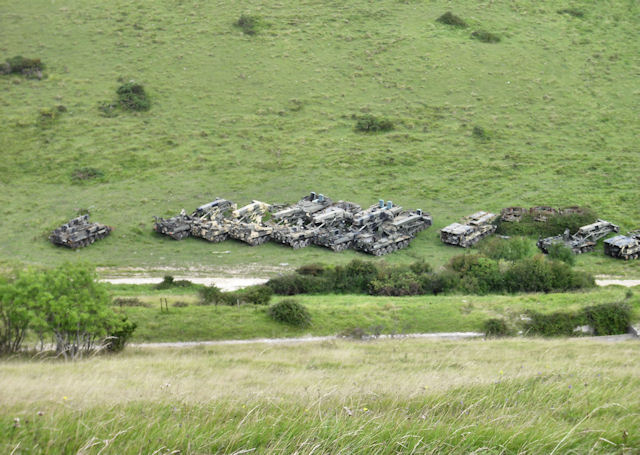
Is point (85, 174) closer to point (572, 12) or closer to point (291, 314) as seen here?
point (291, 314)

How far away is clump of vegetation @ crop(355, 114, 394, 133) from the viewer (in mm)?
67875

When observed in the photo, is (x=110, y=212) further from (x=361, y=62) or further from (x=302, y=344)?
(x=361, y=62)

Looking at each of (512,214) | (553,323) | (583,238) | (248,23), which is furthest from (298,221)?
(248,23)

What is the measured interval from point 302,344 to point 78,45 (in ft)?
213

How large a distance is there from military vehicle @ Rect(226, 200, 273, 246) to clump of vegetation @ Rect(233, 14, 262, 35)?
3927 centimetres

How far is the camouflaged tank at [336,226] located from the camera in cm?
4581

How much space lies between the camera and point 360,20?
87.4m

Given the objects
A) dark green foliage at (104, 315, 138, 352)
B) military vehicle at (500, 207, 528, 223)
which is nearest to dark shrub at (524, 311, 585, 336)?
dark green foliage at (104, 315, 138, 352)

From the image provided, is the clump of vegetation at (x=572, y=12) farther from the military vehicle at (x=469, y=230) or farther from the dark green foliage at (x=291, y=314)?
the dark green foliage at (x=291, y=314)

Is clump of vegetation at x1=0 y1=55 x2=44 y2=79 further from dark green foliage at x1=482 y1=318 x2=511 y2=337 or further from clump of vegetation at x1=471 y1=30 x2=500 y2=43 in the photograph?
dark green foliage at x1=482 y1=318 x2=511 y2=337

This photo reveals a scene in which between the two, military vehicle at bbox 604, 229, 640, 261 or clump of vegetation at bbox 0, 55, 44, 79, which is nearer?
military vehicle at bbox 604, 229, 640, 261

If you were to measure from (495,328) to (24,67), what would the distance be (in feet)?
213

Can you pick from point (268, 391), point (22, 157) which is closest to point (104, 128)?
point (22, 157)

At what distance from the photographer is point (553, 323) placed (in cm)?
3041
